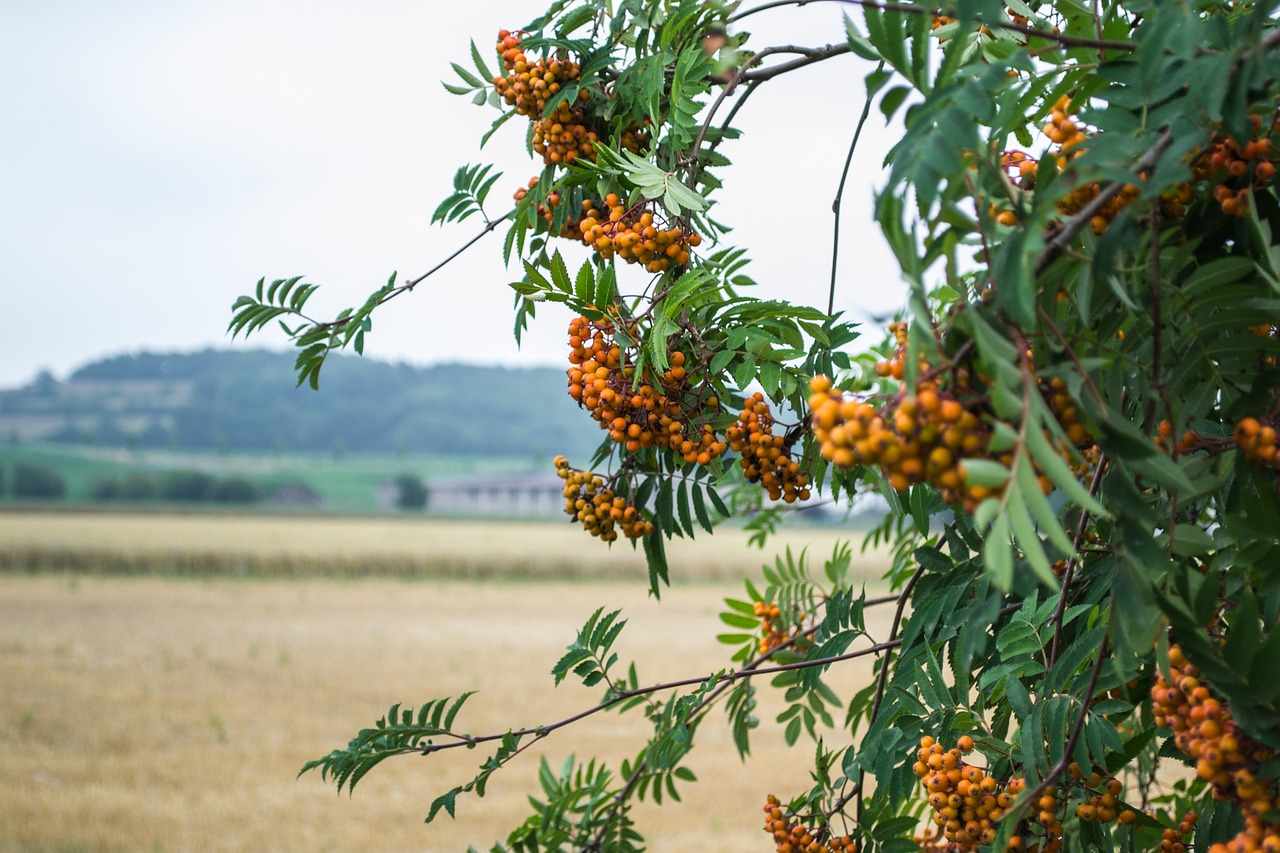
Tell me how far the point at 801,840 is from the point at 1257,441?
0.66 metres

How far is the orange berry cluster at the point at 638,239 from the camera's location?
92 cm

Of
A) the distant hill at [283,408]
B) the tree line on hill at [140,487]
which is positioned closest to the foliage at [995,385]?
the tree line on hill at [140,487]

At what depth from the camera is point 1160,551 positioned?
0.47 meters

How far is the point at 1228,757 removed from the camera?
1.74 feet

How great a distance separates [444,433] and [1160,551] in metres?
20.8

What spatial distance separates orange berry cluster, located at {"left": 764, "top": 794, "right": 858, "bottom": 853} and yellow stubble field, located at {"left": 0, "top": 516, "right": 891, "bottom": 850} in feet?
12.7

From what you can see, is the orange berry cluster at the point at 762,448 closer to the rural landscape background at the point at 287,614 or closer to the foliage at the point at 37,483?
the rural landscape background at the point at 287,614

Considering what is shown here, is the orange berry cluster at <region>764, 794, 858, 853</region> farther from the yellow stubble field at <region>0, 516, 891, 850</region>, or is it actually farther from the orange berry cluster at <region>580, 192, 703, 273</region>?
the yellow stubble field at <region>0, 516, 891, 850</region>

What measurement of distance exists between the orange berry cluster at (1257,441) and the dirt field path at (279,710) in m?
3.51

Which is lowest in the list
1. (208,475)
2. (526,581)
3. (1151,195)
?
(526,581)

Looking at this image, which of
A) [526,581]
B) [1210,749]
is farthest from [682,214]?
[526,581]

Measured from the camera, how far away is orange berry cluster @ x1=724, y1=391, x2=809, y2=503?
0.93 meters

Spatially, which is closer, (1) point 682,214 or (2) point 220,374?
(1) point 682,214

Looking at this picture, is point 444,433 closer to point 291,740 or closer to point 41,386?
point 41,386
